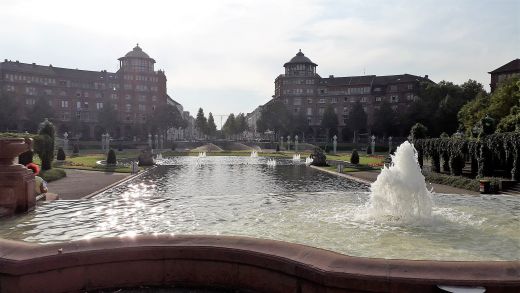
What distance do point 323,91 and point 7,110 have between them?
7561 centimetres

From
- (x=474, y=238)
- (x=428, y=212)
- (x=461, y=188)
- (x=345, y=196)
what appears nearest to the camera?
(x=474, y=238)

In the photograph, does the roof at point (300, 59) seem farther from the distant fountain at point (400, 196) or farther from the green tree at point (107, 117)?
the distant fountain at point (400, 196)

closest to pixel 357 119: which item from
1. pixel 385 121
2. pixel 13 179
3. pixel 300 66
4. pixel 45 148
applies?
pixel 385 121

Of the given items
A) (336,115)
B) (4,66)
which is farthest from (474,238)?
(4,66)

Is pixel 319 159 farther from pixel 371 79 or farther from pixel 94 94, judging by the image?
pixel 94 94

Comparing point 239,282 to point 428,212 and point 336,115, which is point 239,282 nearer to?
point 428,212

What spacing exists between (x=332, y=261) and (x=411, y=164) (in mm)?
8736

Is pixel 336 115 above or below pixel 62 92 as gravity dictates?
below

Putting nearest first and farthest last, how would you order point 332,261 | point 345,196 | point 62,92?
point 332,261 < point 345,196 < point 62,92

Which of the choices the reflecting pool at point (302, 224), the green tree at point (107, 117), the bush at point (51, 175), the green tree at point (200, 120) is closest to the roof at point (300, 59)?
the green tree at point (200, 120)

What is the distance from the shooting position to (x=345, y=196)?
16938 millimetres

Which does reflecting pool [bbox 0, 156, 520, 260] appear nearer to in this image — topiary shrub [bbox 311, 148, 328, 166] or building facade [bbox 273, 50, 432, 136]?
topiary shrub [bbox 311, 148, 328, 166]

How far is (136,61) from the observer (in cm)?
10462

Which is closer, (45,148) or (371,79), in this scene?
(45,148)
